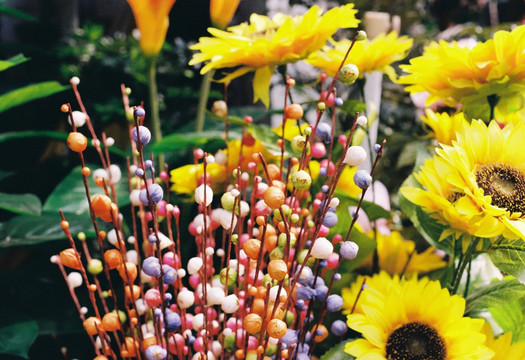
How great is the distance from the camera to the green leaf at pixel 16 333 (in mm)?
411

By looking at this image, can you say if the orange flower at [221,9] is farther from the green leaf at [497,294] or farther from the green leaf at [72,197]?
the green leaf at [497,294]

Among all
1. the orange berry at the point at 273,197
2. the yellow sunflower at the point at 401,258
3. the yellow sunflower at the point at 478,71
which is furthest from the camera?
the yellow sunflower at the point at 401,258

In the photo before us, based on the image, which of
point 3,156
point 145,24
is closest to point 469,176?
point 145,24

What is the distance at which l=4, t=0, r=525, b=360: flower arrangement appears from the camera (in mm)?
252

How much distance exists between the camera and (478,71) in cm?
33

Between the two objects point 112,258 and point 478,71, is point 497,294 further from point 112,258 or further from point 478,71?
point 112,258

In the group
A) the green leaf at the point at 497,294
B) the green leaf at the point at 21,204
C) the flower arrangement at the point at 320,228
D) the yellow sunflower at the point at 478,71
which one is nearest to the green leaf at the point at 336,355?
the flower arrangement at the point at 320,228

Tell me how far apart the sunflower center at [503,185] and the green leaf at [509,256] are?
24 mm

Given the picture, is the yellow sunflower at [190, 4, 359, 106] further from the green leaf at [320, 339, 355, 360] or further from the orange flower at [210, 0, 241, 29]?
the green leaf at [320, 339, 355, 360]

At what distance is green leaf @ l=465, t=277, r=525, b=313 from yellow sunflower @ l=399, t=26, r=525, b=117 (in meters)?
0.14

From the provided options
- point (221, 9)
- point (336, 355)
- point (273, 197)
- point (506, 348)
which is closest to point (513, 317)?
point (506, 348)

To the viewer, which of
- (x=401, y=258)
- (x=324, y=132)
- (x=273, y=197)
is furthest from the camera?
(x=401, y=258)

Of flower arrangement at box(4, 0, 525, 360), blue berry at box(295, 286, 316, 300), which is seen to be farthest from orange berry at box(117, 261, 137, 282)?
blue berry at box(295, 286, 316, 300)

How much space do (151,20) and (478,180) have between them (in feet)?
0.97
